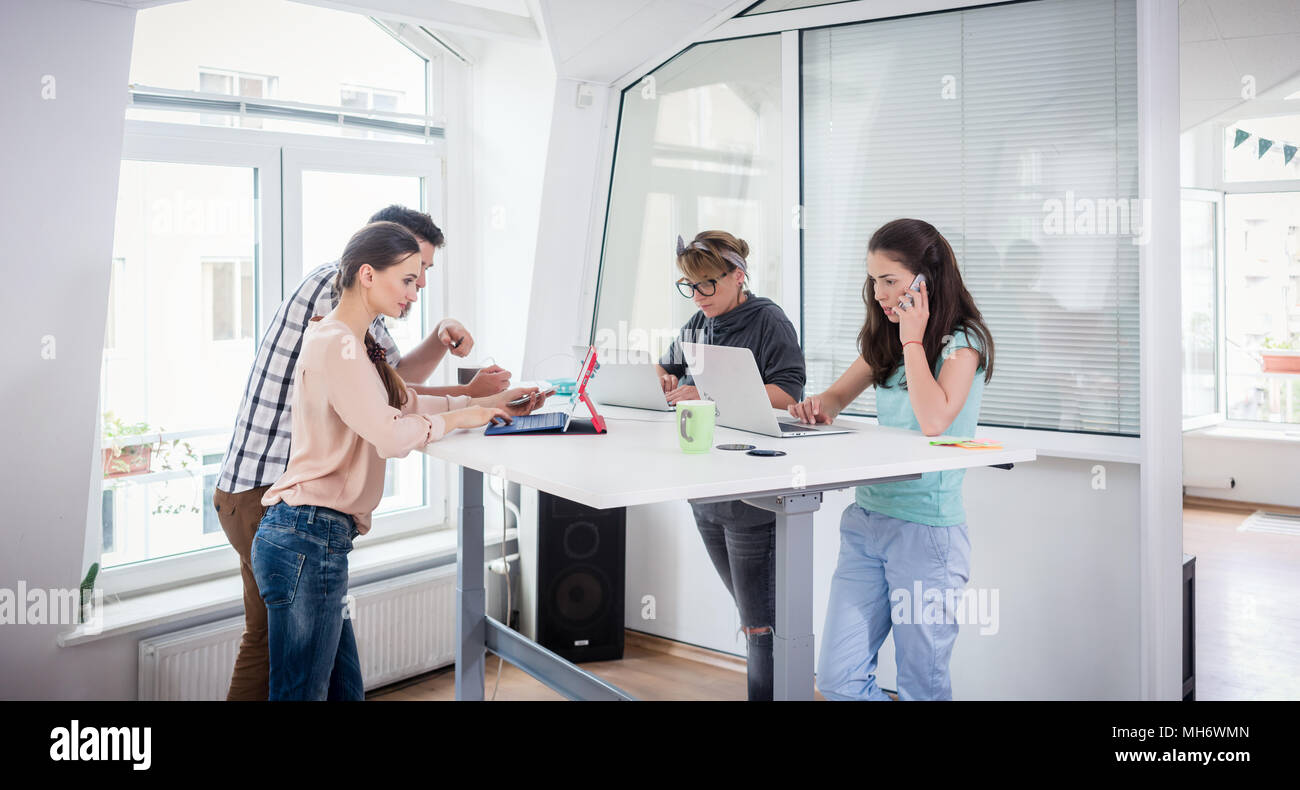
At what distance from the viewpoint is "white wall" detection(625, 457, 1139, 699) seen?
9.42 feet

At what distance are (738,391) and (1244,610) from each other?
11.1ft

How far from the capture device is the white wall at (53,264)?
228 centimetres

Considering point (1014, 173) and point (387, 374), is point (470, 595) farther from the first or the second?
point (1014, 173)

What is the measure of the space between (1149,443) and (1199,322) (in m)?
4.59

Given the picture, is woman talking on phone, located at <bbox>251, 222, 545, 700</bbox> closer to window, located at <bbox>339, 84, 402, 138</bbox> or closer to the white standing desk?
the white standing desk

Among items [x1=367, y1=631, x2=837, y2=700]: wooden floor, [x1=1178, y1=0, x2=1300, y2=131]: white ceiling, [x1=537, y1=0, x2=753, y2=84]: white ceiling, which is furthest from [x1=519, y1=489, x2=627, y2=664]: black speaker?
[x1=1178, y1=0, x2=1300, y2=131]: white ceiling

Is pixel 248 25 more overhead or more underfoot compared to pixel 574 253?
more overhead

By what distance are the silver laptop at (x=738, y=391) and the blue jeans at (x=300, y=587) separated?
90 centimetres

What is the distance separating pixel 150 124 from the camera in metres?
3.04

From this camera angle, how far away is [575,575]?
3.64 m

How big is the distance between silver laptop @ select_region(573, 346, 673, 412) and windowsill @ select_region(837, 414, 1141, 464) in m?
0.61

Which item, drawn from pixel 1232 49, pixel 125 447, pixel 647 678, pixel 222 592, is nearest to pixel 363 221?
pixel 125 447
